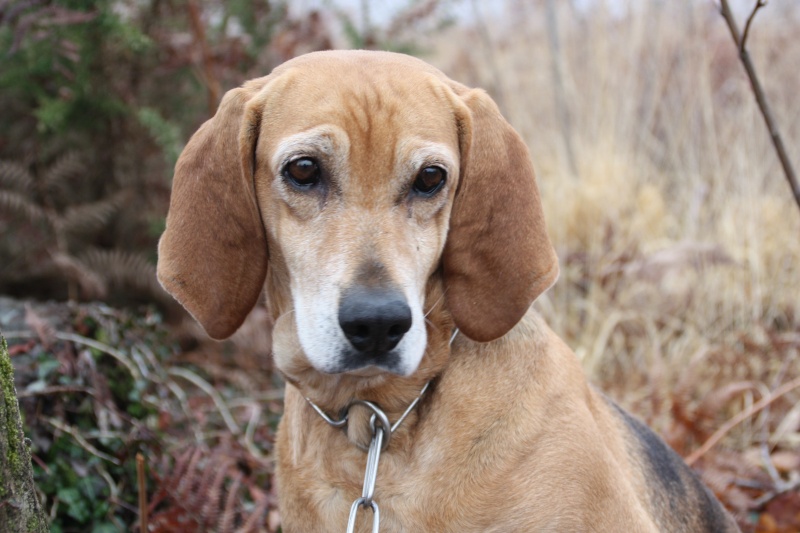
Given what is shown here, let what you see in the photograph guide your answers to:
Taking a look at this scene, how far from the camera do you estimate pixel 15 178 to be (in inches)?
221

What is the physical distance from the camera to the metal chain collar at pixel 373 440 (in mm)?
2492

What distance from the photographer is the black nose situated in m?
2.40

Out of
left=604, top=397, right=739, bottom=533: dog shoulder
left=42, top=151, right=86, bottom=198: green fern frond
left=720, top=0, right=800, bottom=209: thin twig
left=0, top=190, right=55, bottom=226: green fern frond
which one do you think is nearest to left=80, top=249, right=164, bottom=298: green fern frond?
left=0, top=190, right=55, bottom=226: green fern frond

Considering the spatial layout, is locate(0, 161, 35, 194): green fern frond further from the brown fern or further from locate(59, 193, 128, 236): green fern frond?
the brown fern

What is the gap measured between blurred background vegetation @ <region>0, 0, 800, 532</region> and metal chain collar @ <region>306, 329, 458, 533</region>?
3.45 feet

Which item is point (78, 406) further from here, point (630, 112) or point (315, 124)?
point (630, 112)

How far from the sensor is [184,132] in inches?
253

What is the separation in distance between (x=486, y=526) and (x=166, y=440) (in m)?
2.12

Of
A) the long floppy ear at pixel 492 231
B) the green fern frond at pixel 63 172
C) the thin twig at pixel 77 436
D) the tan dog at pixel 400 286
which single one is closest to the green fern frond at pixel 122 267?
the green fern frond at pixel 63 172

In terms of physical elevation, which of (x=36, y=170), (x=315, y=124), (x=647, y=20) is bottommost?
(x=36, y=170)

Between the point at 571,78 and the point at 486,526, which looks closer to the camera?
the point at 486,526

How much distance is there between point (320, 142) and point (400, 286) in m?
0.57

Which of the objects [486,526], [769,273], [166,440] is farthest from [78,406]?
[769,273]

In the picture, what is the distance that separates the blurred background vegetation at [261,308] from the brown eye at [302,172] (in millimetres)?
1552
